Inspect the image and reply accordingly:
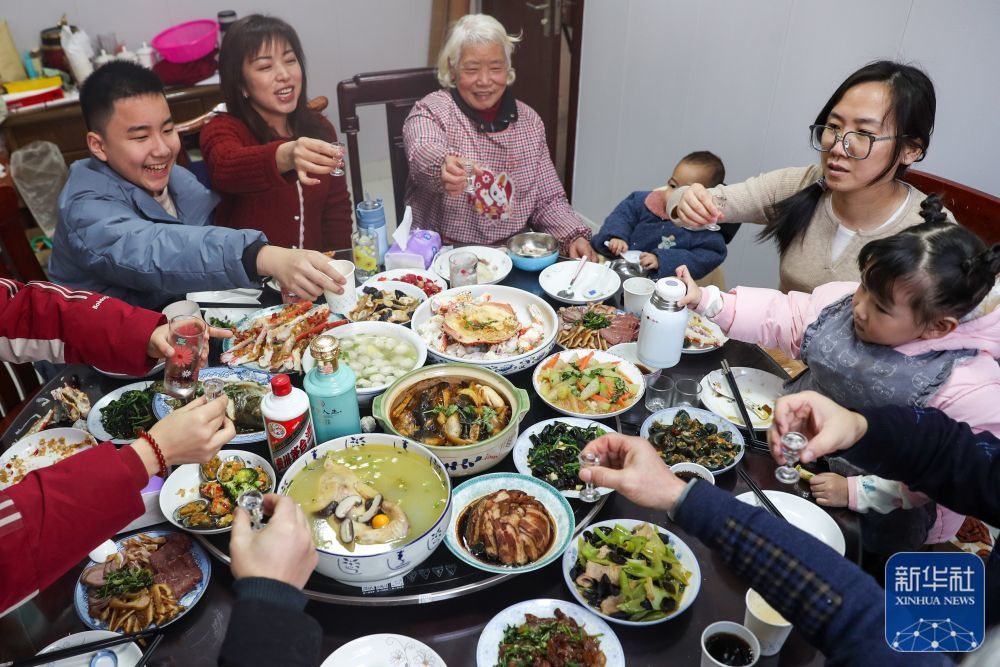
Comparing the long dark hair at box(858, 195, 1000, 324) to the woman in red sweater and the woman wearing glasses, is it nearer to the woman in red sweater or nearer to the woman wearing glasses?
the woman wearing glasses

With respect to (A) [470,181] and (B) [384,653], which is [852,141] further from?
(B) [384,653]

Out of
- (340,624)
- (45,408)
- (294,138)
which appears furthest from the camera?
(294,138)

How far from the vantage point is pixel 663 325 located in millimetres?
1739

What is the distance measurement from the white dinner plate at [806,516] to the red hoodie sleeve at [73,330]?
1574 mm

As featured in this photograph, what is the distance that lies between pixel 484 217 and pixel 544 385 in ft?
5.27

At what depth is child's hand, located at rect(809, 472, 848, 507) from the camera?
5.05 feet

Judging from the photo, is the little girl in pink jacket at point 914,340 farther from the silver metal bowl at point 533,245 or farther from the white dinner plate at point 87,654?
the white dinner plate at point 87,654

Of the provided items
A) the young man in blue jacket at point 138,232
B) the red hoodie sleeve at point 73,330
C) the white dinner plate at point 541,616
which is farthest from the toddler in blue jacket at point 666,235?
the red hoodie sleeve at point 73,330

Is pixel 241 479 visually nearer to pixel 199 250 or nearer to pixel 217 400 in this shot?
pixel 217 400

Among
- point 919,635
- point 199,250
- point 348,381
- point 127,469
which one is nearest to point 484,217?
point 199,250

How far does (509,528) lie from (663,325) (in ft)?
2.27

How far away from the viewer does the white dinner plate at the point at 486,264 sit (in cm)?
243

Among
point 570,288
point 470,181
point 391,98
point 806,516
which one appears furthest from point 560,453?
point 391,98

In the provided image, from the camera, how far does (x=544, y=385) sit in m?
1.87
